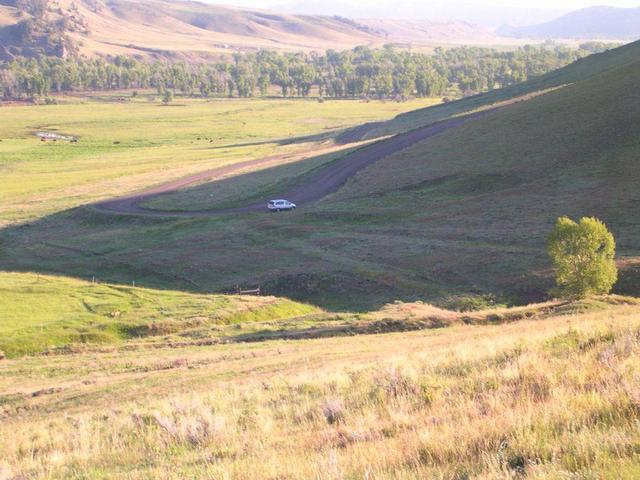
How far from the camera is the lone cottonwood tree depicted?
144 ft

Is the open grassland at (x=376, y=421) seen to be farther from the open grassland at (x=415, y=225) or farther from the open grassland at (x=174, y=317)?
the open grassland at (x=415, y=225)

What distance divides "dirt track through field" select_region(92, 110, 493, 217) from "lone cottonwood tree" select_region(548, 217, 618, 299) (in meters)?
44.4

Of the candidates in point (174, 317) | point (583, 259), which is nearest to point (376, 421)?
point (174, 317)

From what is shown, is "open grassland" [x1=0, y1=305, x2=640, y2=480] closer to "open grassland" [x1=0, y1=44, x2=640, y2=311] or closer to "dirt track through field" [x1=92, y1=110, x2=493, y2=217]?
"open grassland" [x1=0, y1=44, x2=640, y2=311]

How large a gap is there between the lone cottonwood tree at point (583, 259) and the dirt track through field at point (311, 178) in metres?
44.4

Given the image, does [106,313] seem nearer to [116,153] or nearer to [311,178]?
[311,178]

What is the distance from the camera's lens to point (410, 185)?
84562 millimetres

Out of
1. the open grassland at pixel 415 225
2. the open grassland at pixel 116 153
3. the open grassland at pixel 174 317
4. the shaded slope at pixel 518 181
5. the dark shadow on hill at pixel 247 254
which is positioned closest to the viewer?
the open grassland at pixel 174 317

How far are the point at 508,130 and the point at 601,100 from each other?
1240 centimetres

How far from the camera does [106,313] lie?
154 feet

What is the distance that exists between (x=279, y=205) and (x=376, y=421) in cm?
6809

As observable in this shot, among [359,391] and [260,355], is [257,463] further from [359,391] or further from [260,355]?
[260,355]

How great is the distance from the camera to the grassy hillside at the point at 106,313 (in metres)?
42.5

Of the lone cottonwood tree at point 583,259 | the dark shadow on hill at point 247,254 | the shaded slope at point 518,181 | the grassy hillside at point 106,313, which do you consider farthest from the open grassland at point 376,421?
the shaded slope at point 518,181
